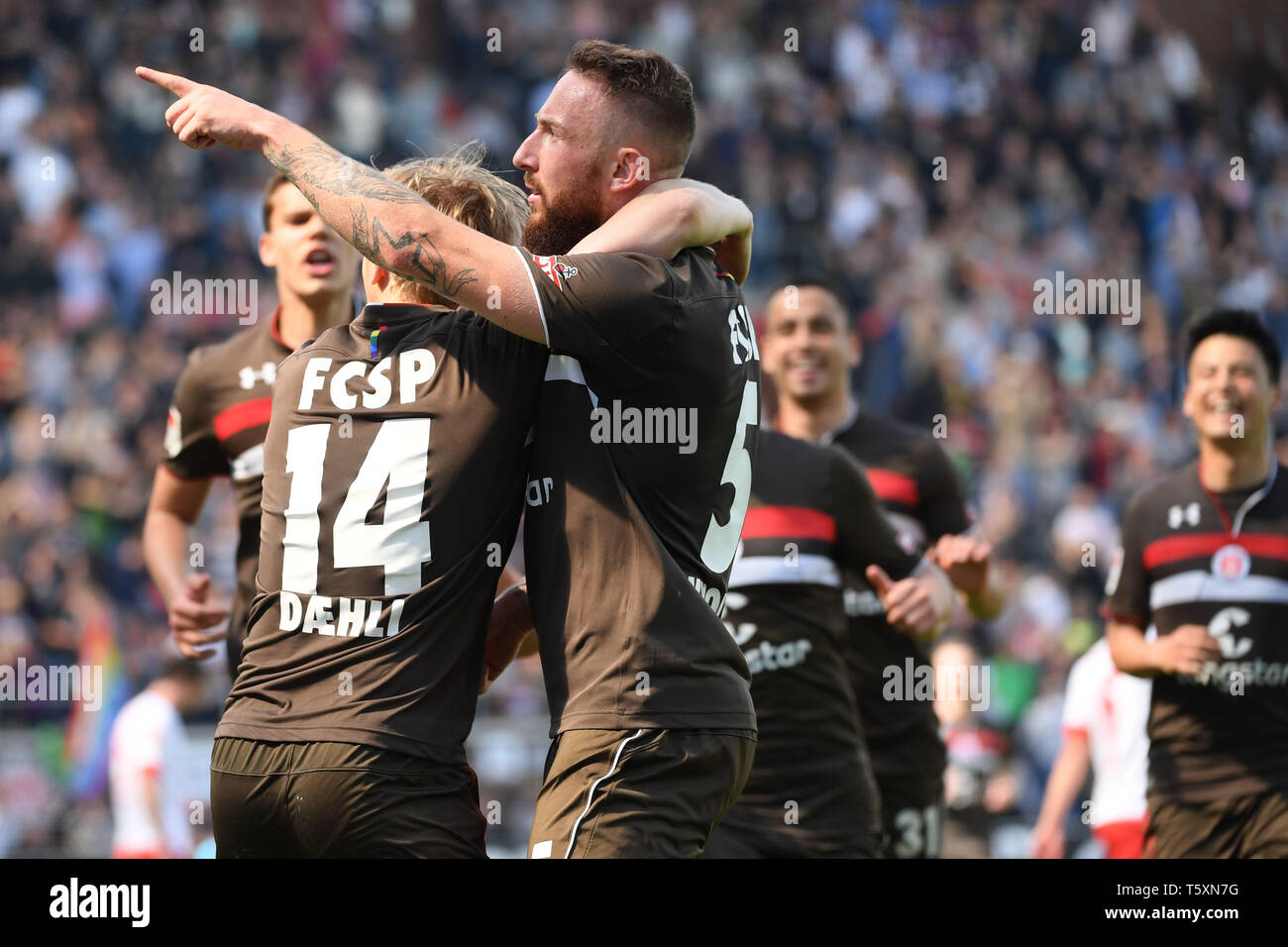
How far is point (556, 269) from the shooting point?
336 cm

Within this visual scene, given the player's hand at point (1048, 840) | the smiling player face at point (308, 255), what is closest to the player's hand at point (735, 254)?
the smiling player face at point (308, 255)

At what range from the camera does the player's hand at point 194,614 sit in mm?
5332

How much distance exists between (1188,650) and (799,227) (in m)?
11.5

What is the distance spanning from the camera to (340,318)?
18.8 ft

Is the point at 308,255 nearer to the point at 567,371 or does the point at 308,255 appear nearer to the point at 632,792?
the point at 567,371

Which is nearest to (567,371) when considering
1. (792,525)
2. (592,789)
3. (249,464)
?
(592,789)

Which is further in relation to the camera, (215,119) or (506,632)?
(506,632)

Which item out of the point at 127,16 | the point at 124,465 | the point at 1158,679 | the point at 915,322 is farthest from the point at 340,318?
the point at 127,16

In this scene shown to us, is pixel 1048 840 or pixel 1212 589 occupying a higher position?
pixel 1212 589

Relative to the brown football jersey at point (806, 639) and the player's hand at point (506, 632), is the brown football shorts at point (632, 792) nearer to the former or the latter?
the player's hand at point (506, 632)

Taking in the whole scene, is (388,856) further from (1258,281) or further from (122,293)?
(1258,281)

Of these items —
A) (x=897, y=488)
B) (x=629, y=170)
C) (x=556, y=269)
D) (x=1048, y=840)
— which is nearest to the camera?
(x=556, y=269)

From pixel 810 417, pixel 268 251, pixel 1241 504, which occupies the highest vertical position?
pixel 268 251

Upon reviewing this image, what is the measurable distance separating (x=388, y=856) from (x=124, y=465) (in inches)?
390
